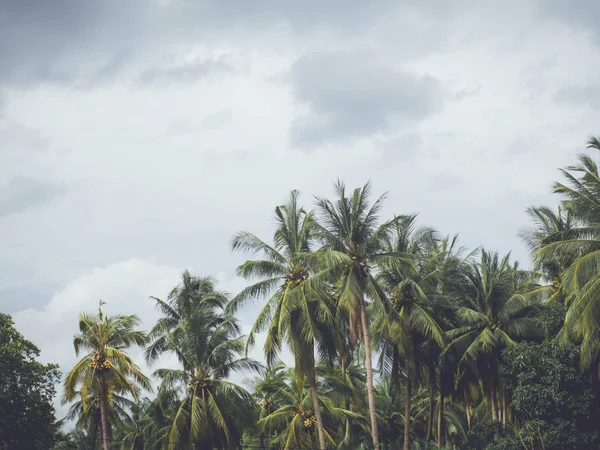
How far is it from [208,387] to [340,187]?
478 inches

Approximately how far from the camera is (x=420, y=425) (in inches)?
2046

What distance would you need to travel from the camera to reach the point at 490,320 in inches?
1502

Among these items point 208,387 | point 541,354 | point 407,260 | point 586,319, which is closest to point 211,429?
point 208,387

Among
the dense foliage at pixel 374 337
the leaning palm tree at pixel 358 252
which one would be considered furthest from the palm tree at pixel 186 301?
the leaning palm tree at pixel 358 252

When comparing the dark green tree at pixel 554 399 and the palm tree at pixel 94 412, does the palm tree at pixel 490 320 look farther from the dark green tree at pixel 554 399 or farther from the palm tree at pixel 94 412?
the palm tree at pixel 94 412

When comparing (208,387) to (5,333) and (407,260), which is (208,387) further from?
(407,260)

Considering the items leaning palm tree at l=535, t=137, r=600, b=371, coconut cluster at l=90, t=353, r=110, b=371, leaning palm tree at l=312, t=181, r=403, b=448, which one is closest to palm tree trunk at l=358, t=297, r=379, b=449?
leaning palm tree at l=312, t=181, r=403, b=448

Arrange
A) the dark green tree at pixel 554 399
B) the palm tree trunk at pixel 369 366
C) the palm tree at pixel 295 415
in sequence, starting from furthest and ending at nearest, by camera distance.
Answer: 1. the palm tree at pixel 295 415
2. the dark green tree at pixel 554 399
3. the palm tree trunk at pixel 369 366

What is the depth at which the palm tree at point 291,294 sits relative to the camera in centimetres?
3225

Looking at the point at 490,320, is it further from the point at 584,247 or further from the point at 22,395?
the point at 22,395

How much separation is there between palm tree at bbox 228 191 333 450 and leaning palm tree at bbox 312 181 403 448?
0.90 meters

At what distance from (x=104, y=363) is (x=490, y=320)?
19.2 metres

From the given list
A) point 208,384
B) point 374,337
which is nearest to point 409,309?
point 374,337

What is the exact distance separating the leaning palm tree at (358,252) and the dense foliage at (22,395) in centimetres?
1428
